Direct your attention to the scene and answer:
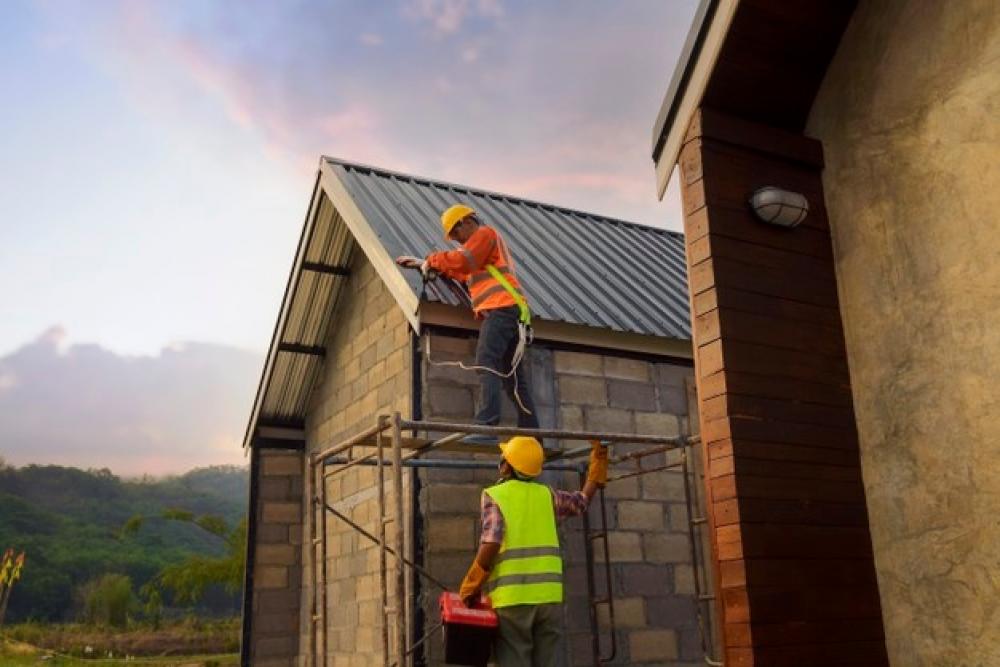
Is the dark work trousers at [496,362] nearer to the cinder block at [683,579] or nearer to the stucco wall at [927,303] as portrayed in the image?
the cinder block at [683,579]

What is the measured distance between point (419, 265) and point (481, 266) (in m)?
0.60

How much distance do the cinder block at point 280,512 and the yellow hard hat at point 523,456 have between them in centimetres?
638

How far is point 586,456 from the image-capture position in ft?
27.7

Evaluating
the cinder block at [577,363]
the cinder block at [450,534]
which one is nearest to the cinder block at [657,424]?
the cinder block at [577,363]

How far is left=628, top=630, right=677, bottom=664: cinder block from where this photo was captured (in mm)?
8242

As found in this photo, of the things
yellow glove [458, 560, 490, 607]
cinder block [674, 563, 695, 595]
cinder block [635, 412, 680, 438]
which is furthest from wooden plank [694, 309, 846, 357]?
cinder block [674, 563, 695, 595]

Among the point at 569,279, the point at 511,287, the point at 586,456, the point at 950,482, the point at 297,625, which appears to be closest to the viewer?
the point at 950,482

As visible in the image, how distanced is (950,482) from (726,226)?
161 cm

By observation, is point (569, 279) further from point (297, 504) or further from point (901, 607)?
point (901, 607)

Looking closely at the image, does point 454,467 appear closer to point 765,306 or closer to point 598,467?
point 598,467

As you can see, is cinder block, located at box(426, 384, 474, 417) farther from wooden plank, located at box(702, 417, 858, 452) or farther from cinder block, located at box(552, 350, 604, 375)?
wooden plank, located at box(702, 417, 858, 452)

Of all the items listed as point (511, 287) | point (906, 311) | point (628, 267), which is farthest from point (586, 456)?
point (906, 311)

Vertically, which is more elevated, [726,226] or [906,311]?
[726,226]

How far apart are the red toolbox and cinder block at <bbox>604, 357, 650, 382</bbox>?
Result: 3.79m
